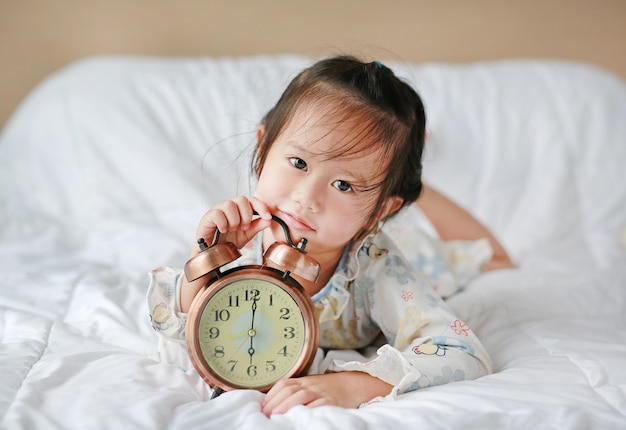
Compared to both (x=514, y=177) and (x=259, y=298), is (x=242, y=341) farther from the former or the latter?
(x=514, y=177)

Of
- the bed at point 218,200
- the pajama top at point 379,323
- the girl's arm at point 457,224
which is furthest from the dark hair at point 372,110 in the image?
the girl's arm at point 457,224

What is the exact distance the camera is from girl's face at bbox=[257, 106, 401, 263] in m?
1.09

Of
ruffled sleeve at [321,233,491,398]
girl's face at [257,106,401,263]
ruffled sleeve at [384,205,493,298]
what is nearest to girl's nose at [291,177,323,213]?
girl's face at [257,106,401,263]

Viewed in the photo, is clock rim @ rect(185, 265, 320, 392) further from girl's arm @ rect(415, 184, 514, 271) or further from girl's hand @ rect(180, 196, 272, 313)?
girl's arm @ rect(415, 184, 514, 271)

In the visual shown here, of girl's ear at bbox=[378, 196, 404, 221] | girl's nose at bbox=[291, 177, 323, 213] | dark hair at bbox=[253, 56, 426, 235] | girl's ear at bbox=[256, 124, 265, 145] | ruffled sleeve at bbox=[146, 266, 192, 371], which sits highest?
dark hair at bbox=[253, 56, 426, 235]

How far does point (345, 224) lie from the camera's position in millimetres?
1138

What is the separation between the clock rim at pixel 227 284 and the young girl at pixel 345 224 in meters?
0.04

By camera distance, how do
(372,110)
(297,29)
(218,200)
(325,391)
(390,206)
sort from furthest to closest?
(297,29), (218,200), (390,206), (372,110), (325,391)

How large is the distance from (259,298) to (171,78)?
3.88 feet

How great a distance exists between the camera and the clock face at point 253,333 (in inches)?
40.7

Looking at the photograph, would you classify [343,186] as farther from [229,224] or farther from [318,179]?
[229,224]

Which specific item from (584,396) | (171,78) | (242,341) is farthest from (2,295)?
Answer: (584,396)

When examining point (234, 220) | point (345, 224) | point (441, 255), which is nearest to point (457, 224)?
point (441, 255)

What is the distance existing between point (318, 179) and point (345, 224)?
0.09m
